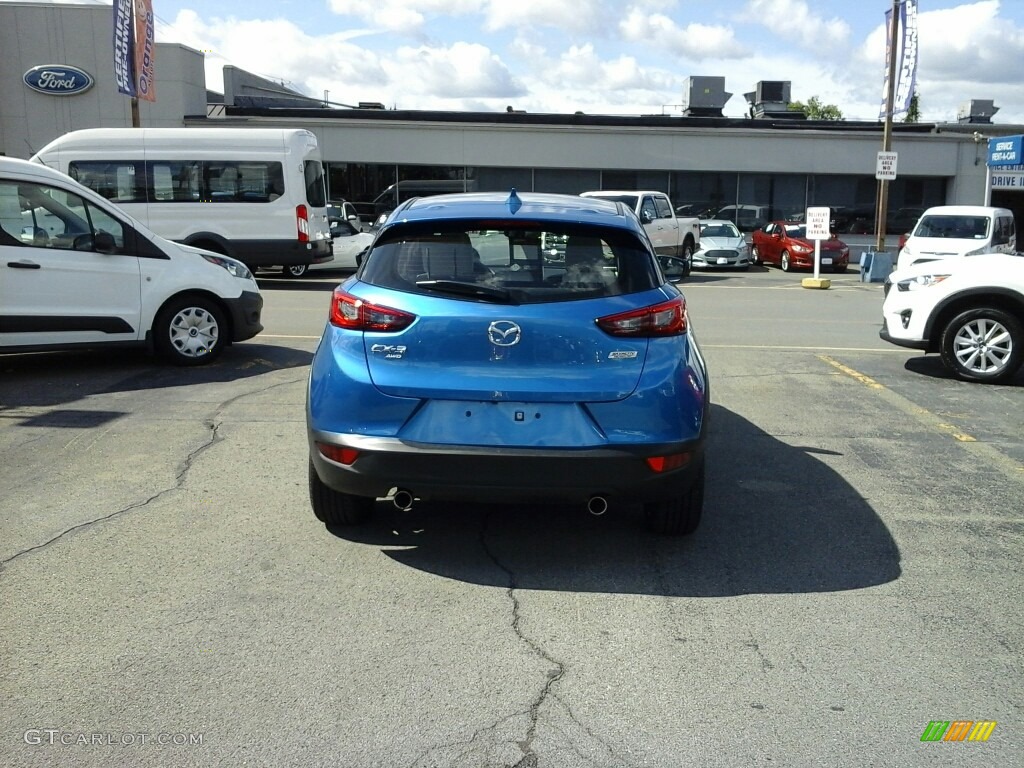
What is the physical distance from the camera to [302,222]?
1852 cm

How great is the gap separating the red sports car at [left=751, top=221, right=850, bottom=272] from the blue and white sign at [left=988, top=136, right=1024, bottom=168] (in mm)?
6076

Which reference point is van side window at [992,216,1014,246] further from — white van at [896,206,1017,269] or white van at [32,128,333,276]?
white van at [32,128,333,276]

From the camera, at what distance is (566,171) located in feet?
104

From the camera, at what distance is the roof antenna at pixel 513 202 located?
4781 mm

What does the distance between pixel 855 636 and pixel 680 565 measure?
3.06ft

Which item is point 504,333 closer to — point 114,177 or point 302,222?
point 302,222

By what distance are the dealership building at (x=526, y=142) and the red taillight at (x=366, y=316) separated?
2680cm

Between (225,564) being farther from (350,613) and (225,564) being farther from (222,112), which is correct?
(222,112)

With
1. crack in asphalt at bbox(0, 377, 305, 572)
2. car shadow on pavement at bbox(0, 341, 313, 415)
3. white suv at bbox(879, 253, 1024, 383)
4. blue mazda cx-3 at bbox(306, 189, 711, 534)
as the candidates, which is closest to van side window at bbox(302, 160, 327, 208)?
car shadow on pavement at bbox(0, 341, 313, 415)

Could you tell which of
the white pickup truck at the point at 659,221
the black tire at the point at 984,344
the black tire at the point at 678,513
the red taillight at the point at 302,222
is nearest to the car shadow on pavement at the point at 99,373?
the black tire at the point at 678,513

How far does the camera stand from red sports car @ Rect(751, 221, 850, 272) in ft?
88.3

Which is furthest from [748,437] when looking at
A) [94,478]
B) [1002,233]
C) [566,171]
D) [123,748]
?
[566,171]

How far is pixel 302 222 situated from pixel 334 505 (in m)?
14.4

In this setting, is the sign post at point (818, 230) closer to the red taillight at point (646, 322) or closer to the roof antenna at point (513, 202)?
the roof antenna at point (513, 202)
